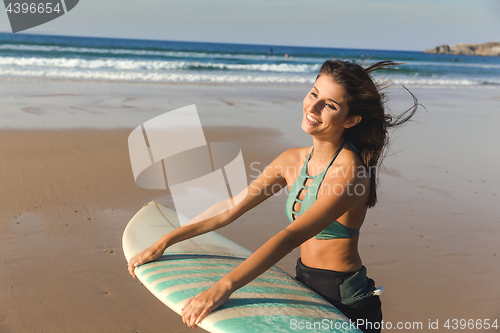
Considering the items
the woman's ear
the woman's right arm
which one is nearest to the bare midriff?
the woman's right arm

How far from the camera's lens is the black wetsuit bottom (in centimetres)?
190

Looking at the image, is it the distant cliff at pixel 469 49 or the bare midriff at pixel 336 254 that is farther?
the distant cliff at pixel 469 49

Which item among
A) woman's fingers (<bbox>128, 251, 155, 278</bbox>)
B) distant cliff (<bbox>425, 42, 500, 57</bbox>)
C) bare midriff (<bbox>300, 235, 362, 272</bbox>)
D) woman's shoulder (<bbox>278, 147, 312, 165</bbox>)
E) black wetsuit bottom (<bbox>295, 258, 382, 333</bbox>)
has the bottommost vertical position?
distant cliff (<bbox>425, 42, 500, 57</bbox>)

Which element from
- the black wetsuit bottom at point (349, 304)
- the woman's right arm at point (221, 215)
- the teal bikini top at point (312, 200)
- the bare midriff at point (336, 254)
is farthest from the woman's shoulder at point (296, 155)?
the black wetsuit bottom at point (349, 304)

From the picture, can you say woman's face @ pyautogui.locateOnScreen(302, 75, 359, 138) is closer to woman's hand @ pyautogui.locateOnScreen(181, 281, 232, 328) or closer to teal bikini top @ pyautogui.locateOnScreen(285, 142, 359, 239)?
teal bikini top @ pyautogui.locateOnScreen(285, 142, 359, 239)

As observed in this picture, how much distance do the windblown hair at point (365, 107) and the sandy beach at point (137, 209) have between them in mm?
1608

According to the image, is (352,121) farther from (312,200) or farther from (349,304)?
(349,304)

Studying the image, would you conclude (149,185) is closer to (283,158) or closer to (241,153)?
(241,153)

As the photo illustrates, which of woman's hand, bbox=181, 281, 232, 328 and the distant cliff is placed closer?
woman's hand, bbox=181, 281, 232, 328

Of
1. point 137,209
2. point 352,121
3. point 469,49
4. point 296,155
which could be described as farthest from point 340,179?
point 469,49

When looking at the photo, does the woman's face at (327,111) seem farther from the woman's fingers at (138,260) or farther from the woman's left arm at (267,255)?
the woman's fingers at (138,260)

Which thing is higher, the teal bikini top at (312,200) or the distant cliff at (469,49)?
the teal bikini top at (312,200)

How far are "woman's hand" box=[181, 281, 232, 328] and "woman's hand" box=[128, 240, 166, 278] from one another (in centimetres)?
56

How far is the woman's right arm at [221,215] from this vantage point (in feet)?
7.00
